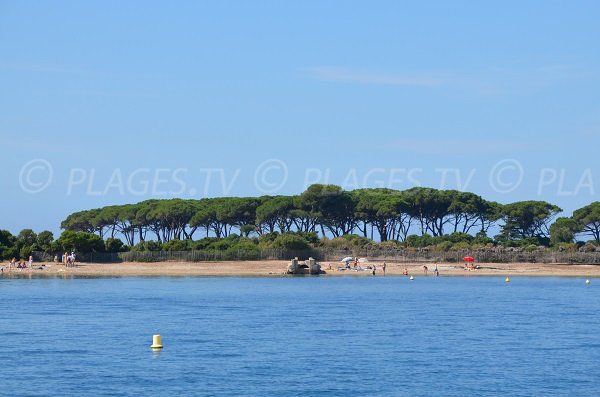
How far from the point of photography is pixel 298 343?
131ft

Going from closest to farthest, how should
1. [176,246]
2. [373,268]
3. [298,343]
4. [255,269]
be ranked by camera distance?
1. [298,343]
2. [255,269]
3. [373,268]
4. [176,246]

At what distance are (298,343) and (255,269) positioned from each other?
57982mm

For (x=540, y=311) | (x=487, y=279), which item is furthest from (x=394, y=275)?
(x=540, y=311)

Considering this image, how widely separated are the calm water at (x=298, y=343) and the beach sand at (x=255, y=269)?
21.6 m

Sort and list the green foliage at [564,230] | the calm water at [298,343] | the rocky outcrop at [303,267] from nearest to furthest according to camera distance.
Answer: the calm water at [298,343] → the rocky outcrop at [303,267] → the green foliage at [564,230]

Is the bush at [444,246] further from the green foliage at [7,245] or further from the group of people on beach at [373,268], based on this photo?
the green foliage at [7,245]

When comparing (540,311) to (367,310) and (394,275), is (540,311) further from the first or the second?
(394,275)

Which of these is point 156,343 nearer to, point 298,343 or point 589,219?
point 298,343

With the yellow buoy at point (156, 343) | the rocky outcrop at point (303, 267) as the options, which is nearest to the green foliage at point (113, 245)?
the rocky outcrop at point (303, 267)

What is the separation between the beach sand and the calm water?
2156 cm

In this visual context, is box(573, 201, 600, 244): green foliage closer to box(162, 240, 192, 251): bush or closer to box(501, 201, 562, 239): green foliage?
box(501, 201, 562, 239): green foliage

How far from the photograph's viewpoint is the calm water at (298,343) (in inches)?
1203

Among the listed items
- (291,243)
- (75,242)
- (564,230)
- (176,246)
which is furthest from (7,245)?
(564,230)

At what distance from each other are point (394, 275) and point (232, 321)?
50.4 metres
